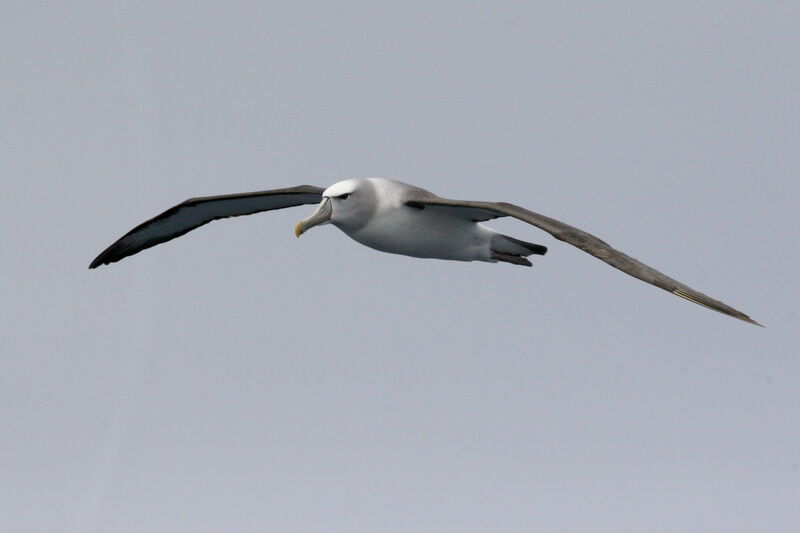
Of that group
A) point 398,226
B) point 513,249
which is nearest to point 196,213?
point 398,226

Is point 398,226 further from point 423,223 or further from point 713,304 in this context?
point 713,304

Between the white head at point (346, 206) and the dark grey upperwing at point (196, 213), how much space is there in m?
2.12

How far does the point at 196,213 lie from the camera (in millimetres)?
18828

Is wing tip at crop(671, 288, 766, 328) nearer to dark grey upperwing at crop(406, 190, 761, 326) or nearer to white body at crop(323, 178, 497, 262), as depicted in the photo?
dark grey upperwing at crop(406, 190, 761, 326)

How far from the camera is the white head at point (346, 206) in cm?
1545

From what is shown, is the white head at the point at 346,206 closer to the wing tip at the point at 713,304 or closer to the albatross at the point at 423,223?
the albatross at the point at 423,223

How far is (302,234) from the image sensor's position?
49.8 ft

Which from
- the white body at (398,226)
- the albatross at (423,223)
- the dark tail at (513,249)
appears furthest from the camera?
the dark tail at (513,249)

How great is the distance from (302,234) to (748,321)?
536 centimetres

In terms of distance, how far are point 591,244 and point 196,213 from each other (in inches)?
281

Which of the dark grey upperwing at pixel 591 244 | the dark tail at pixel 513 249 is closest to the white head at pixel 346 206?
the dark grey upperwing at pixel 591 244

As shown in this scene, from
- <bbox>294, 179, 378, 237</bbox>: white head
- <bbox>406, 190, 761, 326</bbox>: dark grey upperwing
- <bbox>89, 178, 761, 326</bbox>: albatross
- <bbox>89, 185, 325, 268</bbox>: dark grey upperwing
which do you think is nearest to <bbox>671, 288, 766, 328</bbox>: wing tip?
<bbox>406, 190, 761, 326</bbox>: dark grey upperwing

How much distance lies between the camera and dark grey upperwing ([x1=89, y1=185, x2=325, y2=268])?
17906mm

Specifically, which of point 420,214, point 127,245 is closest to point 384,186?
point 420,214
